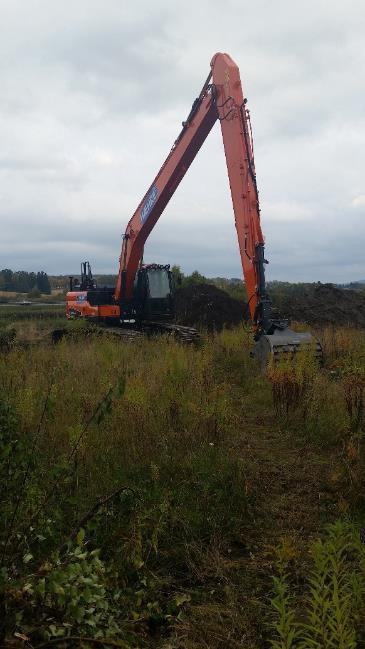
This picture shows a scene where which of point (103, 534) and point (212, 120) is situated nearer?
point (103, 534)

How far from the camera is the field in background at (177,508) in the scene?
7.98 ft

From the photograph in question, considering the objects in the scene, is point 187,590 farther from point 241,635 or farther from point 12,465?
point 12,465

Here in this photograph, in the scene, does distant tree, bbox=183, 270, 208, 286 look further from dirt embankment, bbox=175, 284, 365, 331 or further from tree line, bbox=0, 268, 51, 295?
tree line, bbox=0, 268, 51, 295

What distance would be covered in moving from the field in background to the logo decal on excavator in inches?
252

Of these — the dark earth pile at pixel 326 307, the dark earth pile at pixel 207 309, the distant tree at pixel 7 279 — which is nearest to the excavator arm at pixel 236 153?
the dark earth pile at pixel 207 309

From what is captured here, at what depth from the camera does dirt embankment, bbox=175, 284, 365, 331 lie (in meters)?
17.7

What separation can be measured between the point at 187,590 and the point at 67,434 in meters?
2.19

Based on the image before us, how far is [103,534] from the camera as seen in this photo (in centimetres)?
338

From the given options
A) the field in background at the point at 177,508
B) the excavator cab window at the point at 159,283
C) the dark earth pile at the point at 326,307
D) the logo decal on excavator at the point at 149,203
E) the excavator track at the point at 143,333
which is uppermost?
the logo decal on excavator at the point at 149,203

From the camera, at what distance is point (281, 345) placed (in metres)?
8.57

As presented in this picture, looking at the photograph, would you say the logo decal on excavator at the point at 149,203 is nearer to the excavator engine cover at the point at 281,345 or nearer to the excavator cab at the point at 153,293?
the excavator cab at the point at 153,293

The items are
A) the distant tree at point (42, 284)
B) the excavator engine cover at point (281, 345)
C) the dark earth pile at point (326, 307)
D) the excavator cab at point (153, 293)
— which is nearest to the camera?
the excavator engine cover at point (281, 345)

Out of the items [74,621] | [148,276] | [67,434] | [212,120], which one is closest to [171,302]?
[148,276]

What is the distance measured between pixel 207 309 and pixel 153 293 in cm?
342
